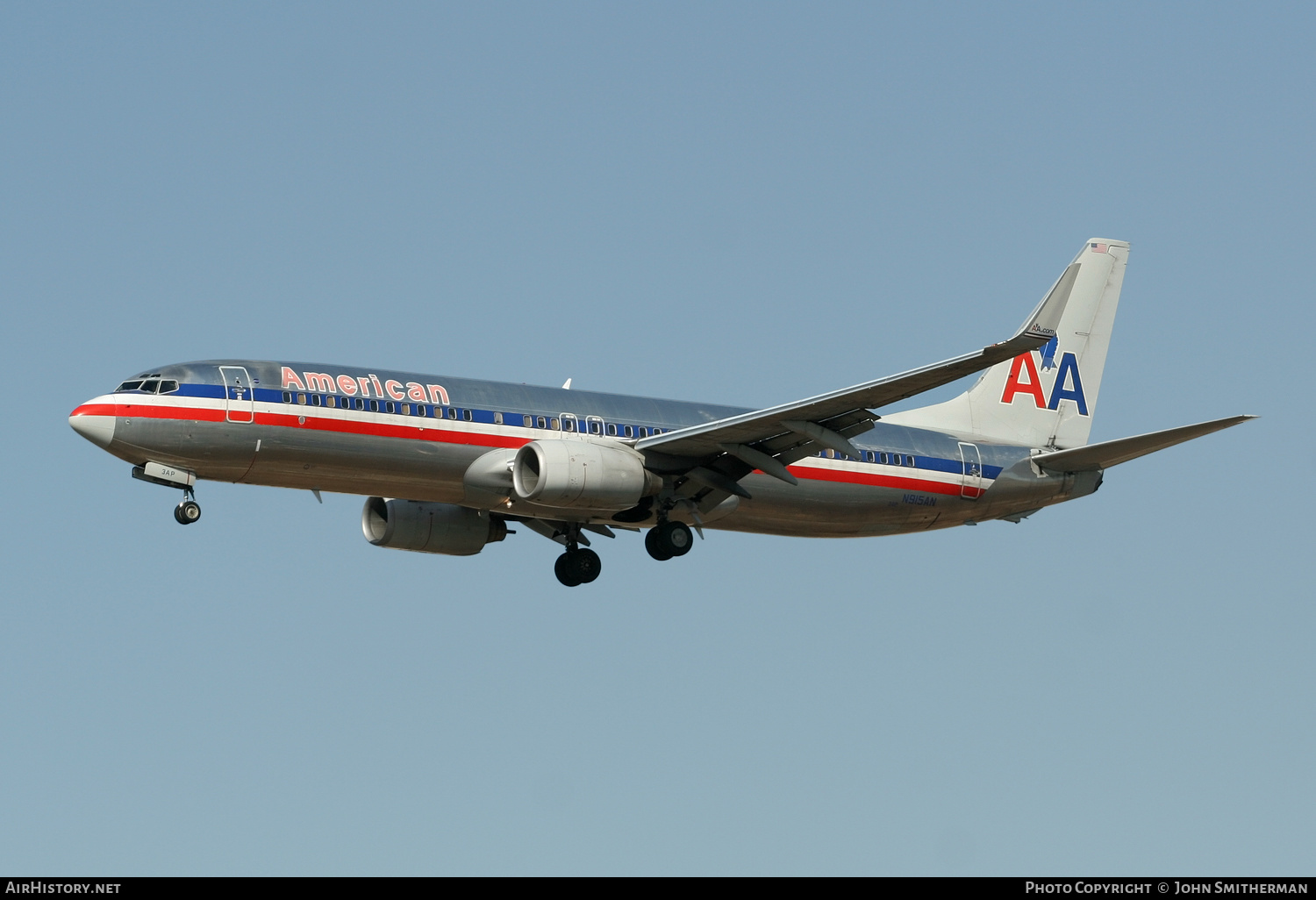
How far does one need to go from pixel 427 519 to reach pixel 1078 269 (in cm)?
1983

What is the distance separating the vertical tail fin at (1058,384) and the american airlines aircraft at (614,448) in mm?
61

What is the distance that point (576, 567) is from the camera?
45.1m

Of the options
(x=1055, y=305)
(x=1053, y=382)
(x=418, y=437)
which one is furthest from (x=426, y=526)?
(x=1053, y=382)

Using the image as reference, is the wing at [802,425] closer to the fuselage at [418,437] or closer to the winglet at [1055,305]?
the winglet at [1055,305]

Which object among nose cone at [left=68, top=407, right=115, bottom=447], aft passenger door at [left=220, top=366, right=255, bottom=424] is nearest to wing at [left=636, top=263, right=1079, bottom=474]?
aft passenger door at [left=220, top=366, right=255, bottom=424]

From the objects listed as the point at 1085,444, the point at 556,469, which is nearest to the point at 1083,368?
the point at 1085,444

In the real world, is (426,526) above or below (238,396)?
above

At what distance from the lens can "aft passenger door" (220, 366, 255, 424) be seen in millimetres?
37812

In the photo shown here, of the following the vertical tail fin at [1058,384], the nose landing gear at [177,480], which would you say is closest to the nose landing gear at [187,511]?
the nose landing gear at [177,480]

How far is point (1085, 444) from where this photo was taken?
161 feet

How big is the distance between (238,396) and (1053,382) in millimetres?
23068

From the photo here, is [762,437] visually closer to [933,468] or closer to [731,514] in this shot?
[731,514]

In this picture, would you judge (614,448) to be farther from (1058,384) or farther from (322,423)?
(1058,384)

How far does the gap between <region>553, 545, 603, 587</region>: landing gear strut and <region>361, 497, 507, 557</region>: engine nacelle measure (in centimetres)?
205
